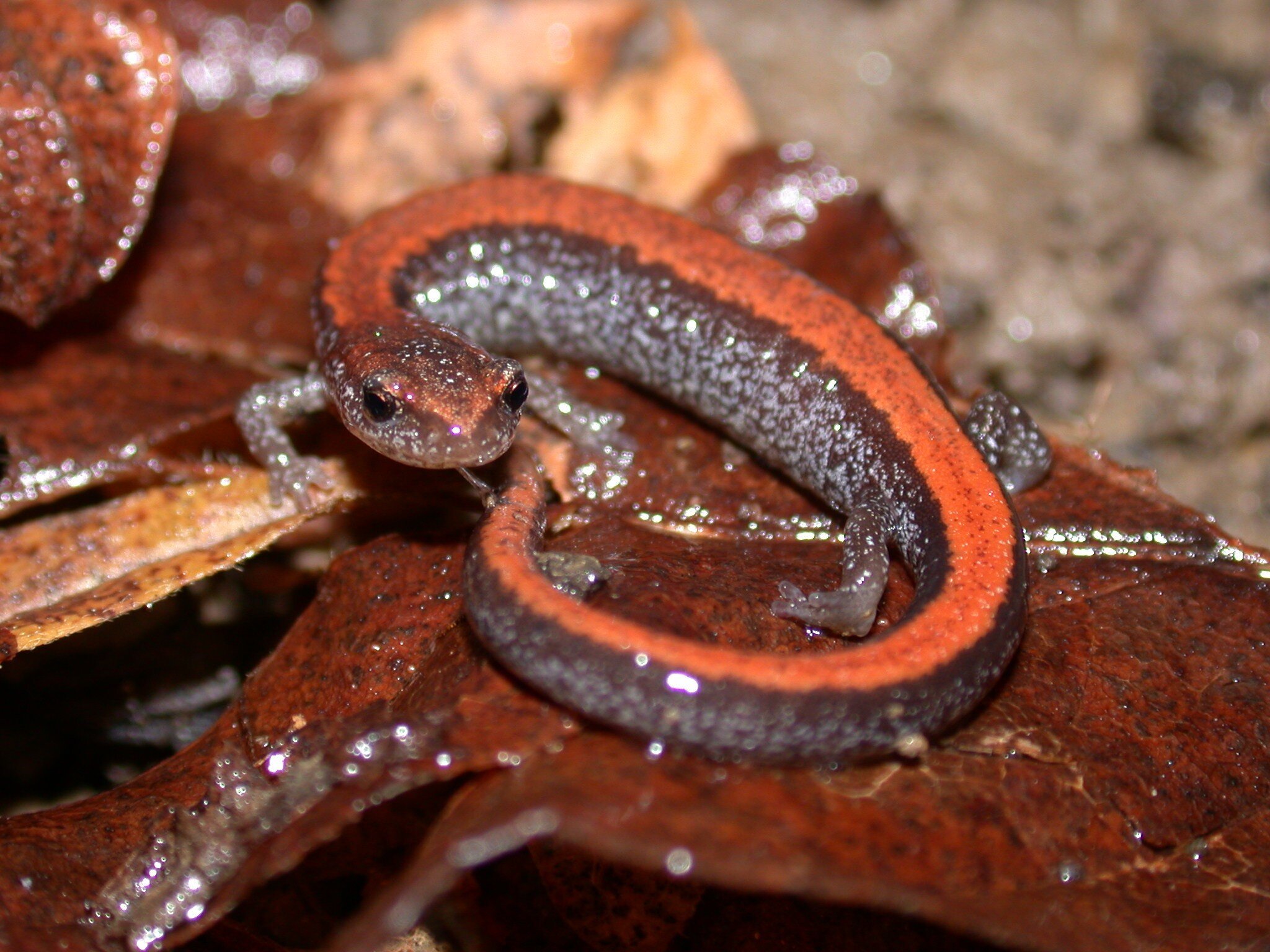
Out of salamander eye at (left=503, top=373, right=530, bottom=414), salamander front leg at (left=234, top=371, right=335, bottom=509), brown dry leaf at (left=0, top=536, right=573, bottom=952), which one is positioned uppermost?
salamander eye at (left=503, top=373, right=530, bottom=414)

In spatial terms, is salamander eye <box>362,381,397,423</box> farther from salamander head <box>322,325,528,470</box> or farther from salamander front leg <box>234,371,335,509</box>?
salamander front leg <box>234,371,335,509</box>

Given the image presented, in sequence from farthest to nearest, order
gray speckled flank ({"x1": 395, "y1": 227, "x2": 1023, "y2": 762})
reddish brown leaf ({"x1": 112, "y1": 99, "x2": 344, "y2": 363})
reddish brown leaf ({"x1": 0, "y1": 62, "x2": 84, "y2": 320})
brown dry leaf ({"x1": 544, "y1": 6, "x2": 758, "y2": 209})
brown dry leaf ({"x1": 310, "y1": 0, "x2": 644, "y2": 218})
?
brown dry leaf ({"x1": 310, "y1": 0, "x2": 644, "y2": 218}) < brown dry leaf ({"x1": 544, "y1": 6, "x2": 758, "y2": 209}) < reddish brown leaf ({"x1": 112, "y1": 99, "x2": 344, "y2": 363}) < reddish brown leaf ({"x1": 0, "y1": 62, "x2": 84, "y2": 320}) < gray speckled flank ({"x1": 395, "y1": 227, "x2": 1023, "y2": 762})

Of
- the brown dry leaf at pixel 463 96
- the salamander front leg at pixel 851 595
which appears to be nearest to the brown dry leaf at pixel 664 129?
the brown dry leaf at pixel 463 96

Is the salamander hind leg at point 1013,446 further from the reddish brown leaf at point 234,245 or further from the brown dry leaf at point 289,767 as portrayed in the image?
the reddish brown leaf at point 234,245

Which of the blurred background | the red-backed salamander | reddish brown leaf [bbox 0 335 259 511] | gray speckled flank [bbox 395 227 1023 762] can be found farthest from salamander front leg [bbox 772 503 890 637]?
reddish brown leaf [bbox 0 335 259 511]

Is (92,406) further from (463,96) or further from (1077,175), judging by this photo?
(1077,175)

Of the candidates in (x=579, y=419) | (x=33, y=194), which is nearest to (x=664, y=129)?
(x=579, y=419)

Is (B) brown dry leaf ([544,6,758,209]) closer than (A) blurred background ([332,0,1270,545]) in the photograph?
Yes
